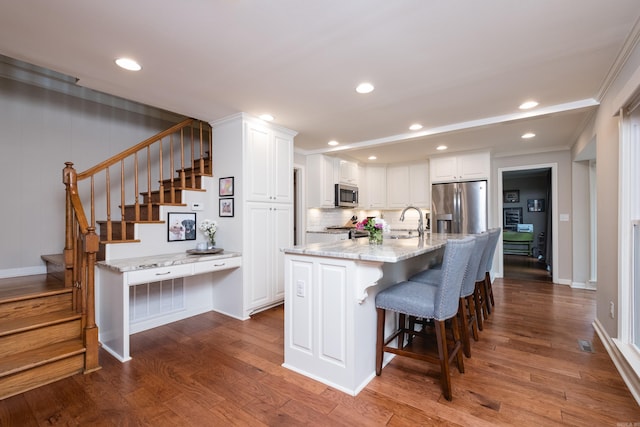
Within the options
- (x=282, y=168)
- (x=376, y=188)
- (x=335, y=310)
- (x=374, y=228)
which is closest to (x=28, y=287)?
(x=282, y=168)

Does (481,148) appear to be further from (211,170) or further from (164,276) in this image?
(164,276)

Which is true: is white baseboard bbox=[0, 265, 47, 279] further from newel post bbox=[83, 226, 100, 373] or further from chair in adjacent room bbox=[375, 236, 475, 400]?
chair in adjacent room bbox=[375, 236, 475, 400]

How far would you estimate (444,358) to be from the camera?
73.2 inches

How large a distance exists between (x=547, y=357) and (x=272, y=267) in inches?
110

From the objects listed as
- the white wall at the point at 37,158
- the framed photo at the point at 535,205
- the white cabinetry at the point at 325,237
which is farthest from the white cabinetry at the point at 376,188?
the framed photo at the point at 535,205

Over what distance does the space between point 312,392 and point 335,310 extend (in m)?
0.55

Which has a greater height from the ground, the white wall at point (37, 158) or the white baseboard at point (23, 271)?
the white wall at point (37, 158)

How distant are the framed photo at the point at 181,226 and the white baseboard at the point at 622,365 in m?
3.93

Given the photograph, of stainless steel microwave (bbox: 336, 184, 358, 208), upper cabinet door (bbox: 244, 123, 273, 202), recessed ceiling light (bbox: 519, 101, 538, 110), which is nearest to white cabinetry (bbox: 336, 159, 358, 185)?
stainless steel microwave (bbox: 336, 184, 358, 208)

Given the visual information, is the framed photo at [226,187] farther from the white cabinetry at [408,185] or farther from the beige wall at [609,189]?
the white cabinetry at [408,185]

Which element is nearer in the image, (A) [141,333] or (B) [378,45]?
(B) [378,45]

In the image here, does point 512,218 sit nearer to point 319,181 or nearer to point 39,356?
point 319,181

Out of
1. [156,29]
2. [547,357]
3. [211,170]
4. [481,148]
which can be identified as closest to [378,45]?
[156,29]

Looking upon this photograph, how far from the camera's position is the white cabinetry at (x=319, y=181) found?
5.15m
